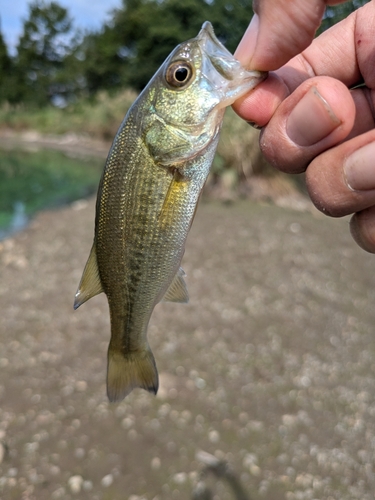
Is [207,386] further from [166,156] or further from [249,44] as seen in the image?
[249,44]

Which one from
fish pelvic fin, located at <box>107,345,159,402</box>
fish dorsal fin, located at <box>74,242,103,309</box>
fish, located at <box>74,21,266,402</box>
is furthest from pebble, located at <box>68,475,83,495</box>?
fish, located at <box>74,21,266,402</box>

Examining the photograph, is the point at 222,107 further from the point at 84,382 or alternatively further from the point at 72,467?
the point at 84,382

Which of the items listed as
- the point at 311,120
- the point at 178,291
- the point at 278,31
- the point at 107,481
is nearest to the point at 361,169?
the point at 311,120

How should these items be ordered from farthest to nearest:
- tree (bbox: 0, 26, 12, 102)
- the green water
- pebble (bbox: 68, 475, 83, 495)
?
tree (bbox: 0, 26, 12, 102) < the green water < pebble (bbox: 68, 475, 83, 495)

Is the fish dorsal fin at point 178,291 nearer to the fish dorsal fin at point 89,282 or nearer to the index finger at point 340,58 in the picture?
the fish dorsal fin at point 89,282

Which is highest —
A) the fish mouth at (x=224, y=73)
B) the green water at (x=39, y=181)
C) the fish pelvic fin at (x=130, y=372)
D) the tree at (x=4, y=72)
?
the fish mouth at (x=224, y=73)

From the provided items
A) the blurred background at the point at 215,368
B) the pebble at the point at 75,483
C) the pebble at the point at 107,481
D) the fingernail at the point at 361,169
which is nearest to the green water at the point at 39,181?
the blurred background at the point at 215,368

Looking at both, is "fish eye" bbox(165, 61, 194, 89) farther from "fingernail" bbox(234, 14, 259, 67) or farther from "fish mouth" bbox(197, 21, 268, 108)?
"fingernail" bbox(234, 14, 259, 67)
